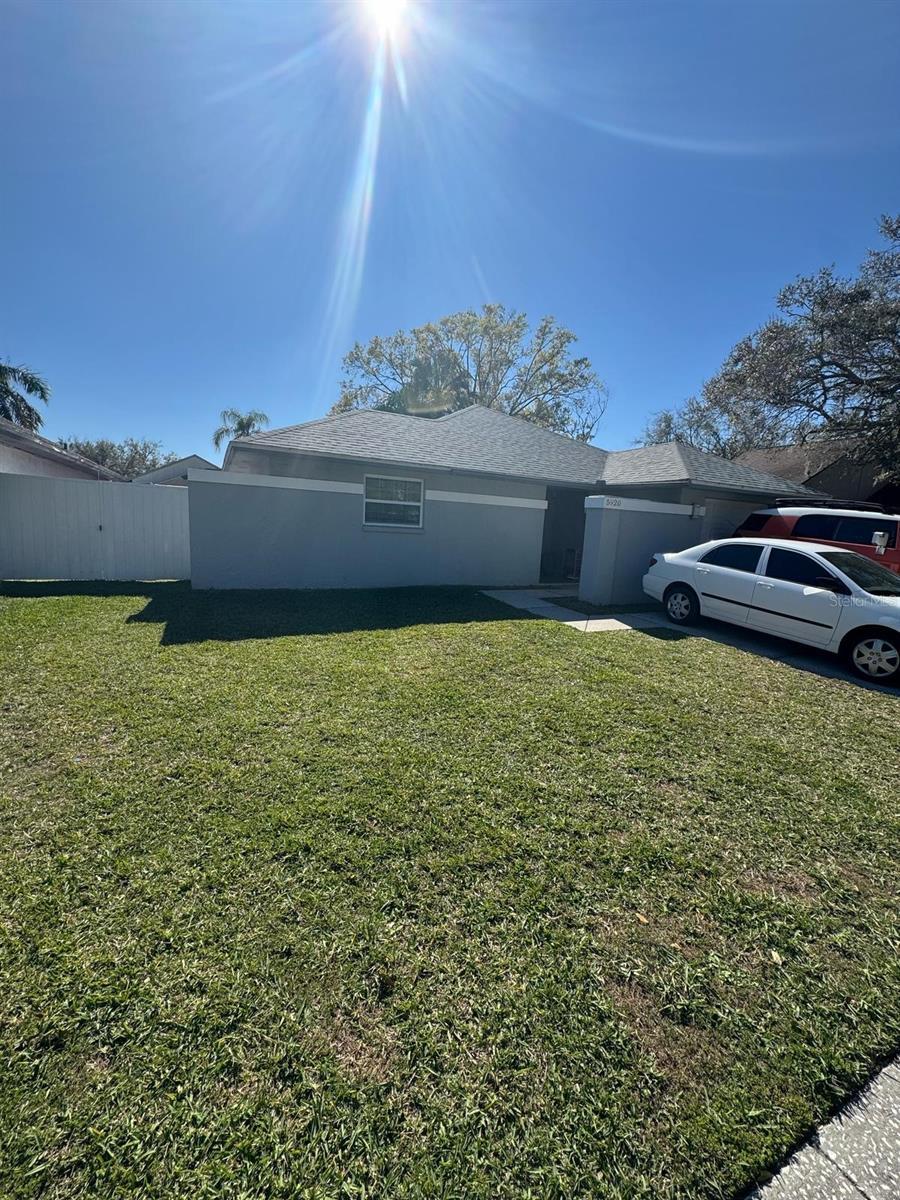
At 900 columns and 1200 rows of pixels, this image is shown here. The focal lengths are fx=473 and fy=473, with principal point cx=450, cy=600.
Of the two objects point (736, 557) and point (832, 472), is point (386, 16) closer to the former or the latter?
point (736, 557)

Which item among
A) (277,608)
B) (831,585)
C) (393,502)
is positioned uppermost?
(393,502)

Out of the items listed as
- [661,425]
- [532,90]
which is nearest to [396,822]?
[532,90]

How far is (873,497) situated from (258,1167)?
2788 centimetres

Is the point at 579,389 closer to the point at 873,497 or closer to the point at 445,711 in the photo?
the point at 873,497

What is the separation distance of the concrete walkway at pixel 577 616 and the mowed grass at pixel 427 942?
3504 mm

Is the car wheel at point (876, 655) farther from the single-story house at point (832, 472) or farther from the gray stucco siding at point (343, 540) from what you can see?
the single-story house at point (832, 472)

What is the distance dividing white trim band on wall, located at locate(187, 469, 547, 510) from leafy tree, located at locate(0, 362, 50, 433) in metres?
18.9

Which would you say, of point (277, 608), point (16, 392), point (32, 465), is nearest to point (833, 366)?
point (277, 608)

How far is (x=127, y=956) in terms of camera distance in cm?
204

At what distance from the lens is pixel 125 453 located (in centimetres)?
5066

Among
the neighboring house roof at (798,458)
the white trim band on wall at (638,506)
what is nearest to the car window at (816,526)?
the white trim band on wall at (638,506)

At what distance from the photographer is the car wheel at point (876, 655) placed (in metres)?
5.81

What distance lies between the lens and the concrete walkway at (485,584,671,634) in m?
8.15

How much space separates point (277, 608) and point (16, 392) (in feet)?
74.6
